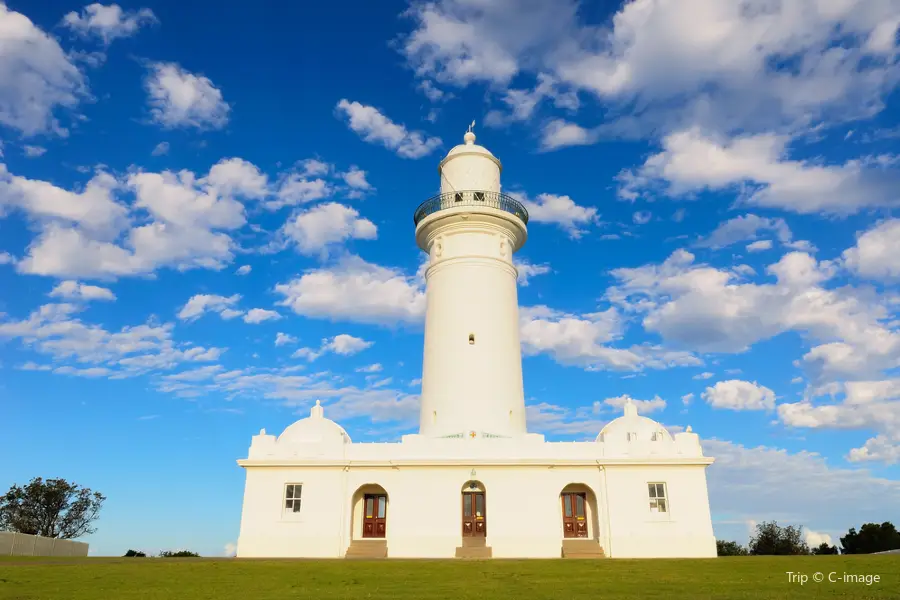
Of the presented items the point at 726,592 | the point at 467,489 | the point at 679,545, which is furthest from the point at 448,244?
the point at 726,592

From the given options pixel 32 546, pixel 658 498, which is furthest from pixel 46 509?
pixel 658 498

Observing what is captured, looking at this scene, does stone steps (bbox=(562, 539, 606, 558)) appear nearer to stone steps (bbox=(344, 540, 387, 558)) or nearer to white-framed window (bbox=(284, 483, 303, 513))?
stone steps (bbox=(344, 540, 387, 558))

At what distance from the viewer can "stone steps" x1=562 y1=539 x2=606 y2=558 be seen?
23641mm

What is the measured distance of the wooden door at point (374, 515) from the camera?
2597 centimetres

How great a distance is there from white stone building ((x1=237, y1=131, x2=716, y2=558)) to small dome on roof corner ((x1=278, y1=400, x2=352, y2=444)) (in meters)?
0.05

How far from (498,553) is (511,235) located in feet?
48.0

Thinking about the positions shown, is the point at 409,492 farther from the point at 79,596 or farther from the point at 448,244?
the point at 79,596

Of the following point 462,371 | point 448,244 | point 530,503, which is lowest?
point 530,503

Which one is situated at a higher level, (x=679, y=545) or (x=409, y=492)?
(x=409, y=492)

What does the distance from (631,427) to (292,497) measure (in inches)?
551

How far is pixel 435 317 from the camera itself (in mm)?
29547

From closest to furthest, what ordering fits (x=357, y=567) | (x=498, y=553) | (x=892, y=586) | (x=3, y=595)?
(x=3, y=595), (x=892, y=586), (x=357, y=567), (x=498, y=553)

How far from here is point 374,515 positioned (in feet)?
85.9

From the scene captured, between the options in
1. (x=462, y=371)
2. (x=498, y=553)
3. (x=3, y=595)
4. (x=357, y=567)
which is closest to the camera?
(x=3, y=595)
